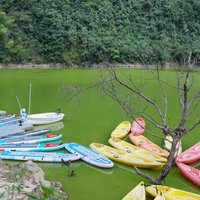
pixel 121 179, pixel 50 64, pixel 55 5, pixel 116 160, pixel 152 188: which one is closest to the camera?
pixel 152 188

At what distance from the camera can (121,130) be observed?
866 cm

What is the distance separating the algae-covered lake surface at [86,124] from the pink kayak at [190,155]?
7.0 inches

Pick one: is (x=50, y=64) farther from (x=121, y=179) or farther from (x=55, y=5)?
(x=121, y=179)

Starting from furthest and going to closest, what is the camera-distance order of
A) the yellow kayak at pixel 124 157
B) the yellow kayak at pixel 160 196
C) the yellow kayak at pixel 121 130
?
the yellow kayak at pixel 121 130 → the yellow kayak at pixel 124 157 → the yellow kayak at pixel 160 196

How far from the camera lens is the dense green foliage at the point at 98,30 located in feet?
80.9

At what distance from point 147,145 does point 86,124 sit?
94.7 inches

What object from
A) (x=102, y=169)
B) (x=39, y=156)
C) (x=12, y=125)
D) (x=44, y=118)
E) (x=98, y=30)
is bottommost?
(x=102, y=169)

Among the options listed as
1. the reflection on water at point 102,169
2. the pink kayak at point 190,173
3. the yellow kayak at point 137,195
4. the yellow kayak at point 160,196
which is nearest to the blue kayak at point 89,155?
the reflection on water at point 102,169

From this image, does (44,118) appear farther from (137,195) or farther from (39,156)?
(137,195)

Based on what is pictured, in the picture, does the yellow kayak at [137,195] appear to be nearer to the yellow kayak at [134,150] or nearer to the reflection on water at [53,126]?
the yellow kayak at [134,150]

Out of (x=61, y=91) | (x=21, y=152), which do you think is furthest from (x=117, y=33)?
(x=21, y=152)

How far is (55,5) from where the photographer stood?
27.0 m

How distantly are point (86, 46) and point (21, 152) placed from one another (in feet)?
62.9

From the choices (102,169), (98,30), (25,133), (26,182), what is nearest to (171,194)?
(102,169)
